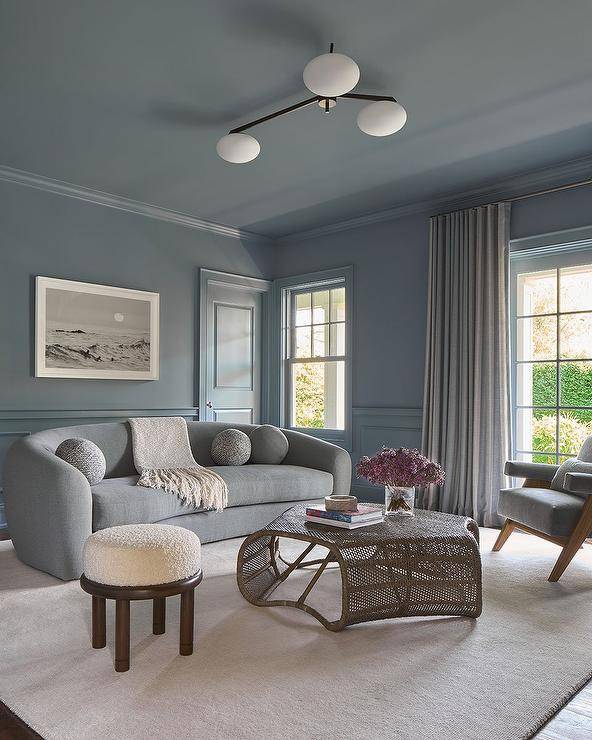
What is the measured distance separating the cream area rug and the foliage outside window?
3.14 metres

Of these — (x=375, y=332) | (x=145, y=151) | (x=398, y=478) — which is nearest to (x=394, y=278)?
(x=375, y=332)

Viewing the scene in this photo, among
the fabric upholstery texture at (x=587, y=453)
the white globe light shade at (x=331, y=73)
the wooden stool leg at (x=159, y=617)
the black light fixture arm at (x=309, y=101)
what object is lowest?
the wooden stool leg at (x=159, y=617)

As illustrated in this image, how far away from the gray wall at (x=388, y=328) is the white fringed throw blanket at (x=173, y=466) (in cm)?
179

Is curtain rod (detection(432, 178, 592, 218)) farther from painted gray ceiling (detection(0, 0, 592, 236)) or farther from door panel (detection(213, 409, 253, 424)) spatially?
door panel (detection(213, 409, 253, 424))

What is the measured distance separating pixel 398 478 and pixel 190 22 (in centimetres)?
224

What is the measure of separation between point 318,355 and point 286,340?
45 centimetres

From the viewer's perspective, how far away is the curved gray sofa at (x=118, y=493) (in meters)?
3.12

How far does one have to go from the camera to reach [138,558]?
2.10 m

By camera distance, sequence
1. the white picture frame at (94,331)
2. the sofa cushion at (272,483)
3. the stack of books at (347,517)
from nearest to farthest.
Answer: the stack of books at (347,517)
the sofa cushion at (272,483)
the white picture frame at (94,331)

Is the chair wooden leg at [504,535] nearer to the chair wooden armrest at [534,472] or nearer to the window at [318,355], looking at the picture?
the chair wooden armrest at [534,472]

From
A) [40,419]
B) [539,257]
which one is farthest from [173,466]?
[539,257]

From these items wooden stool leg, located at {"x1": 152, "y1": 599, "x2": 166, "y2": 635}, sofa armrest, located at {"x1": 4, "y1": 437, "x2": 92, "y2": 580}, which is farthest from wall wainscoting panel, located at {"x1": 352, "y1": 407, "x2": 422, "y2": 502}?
wooden stool leg, located at {"x1": 152, "y1": 599, "x2": 166, "y2": 635}

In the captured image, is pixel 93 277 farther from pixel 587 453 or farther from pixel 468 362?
pixel 587 453

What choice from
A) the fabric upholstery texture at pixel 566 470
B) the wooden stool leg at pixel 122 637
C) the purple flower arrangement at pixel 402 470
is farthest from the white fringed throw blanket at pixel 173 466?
the fabric upholstery texture at pixel 566 470
